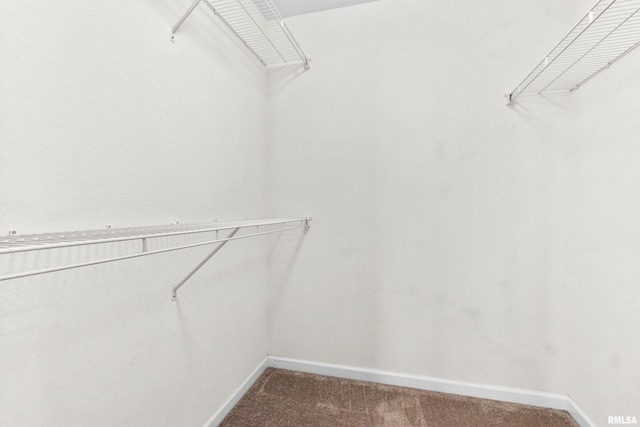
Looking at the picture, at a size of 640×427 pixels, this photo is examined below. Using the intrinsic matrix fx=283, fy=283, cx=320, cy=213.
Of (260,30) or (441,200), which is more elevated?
(260,30)

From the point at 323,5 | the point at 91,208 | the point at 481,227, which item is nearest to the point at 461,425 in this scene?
the point at 481,227

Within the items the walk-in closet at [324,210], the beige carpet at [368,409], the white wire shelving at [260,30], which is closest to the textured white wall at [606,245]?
the walk-in closet at [324,210]

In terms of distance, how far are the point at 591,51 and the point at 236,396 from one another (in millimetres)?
2424

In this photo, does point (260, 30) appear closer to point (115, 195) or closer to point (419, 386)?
point (115, 195)

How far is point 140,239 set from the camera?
79 centimetres

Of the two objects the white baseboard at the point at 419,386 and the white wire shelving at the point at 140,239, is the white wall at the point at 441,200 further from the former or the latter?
the white wire shelving at the point at 140,239

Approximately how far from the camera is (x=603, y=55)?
50.8 inches

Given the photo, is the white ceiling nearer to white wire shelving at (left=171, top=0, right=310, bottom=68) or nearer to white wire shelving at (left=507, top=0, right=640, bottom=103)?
white wire shelving at (left=171, top=0, right=310, bottom=68)

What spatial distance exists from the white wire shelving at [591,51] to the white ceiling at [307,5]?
3.65ft

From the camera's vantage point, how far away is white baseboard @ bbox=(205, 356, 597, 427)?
1.48m

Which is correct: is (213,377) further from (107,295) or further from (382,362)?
(382,362)

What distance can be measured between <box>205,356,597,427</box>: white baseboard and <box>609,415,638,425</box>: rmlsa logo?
0.57 ft

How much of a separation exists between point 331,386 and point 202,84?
1.80 m

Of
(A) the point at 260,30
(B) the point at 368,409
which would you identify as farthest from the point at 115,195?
(B) the point at 368,409
